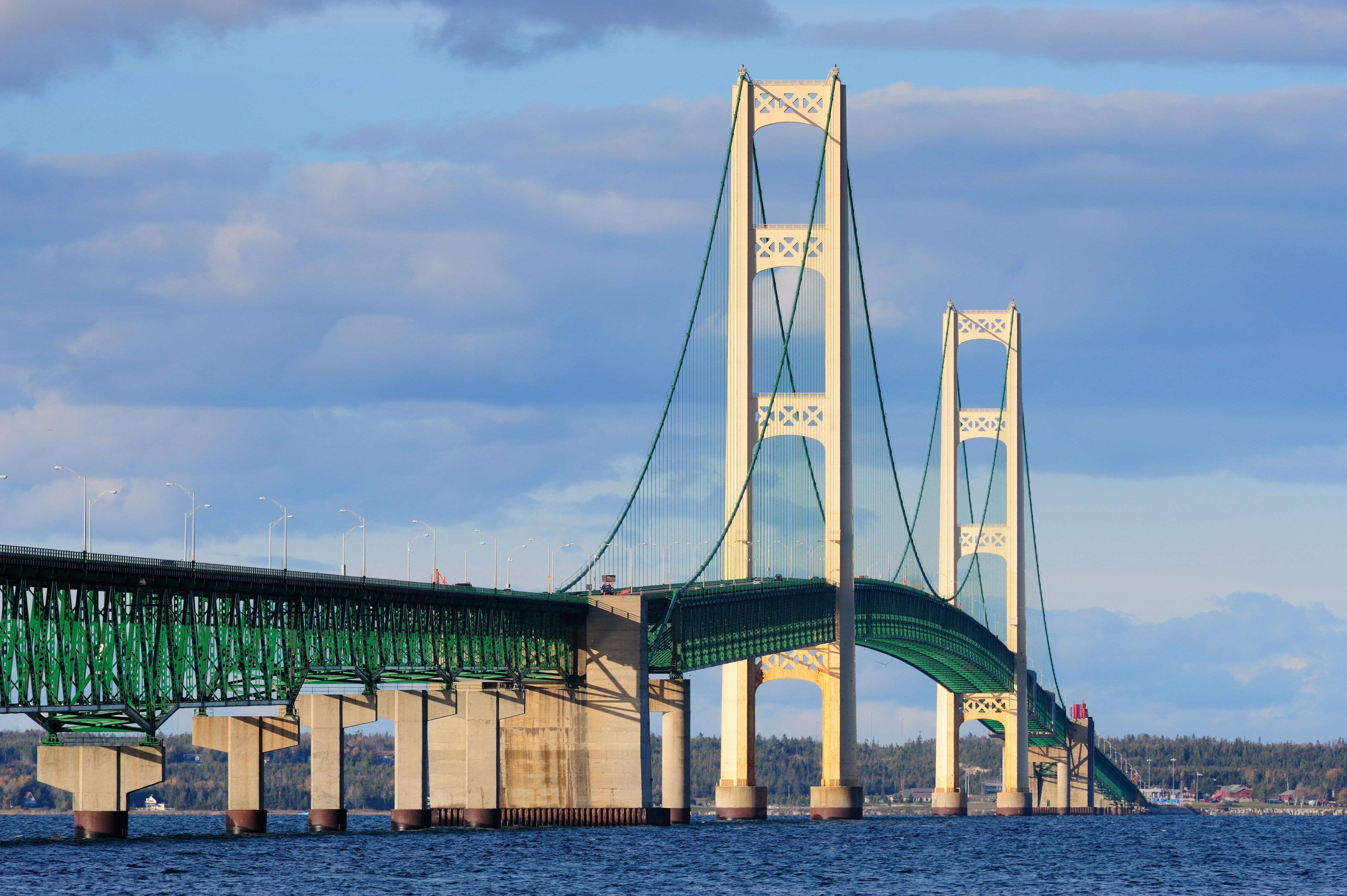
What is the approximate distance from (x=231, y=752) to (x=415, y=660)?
11.4 meters

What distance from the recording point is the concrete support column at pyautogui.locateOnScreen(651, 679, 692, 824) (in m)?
95.9

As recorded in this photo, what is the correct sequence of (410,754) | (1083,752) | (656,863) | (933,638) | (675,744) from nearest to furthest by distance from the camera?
1. (656,863)
2. (410,754)
3. (675,744)
4. (933,638)
5. (1083,752)

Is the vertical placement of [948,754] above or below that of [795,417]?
below

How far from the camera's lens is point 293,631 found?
82.0 metres

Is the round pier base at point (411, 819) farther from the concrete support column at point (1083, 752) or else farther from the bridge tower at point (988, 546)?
the concrete support column at point (1083, 752)

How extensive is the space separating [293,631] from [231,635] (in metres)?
4.07

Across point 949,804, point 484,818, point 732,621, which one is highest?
point 732,621

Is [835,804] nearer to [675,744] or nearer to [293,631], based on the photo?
[675,744]

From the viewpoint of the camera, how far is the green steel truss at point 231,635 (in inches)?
2650

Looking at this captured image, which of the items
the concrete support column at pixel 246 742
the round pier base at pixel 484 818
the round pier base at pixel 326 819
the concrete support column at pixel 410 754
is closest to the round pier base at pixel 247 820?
the concrete support column at pixel 246 742

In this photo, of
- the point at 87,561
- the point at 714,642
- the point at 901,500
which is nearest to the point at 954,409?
the point at 901,500

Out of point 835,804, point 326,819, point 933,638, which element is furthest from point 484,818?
point 933,638

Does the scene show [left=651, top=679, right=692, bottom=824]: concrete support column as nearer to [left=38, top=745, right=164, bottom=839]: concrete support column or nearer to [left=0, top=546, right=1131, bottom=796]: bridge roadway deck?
[left=0, top=546, right=1131, bottom=796]: bridge roadway deck

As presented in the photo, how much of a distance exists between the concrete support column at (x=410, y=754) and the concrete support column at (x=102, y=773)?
726 inches
